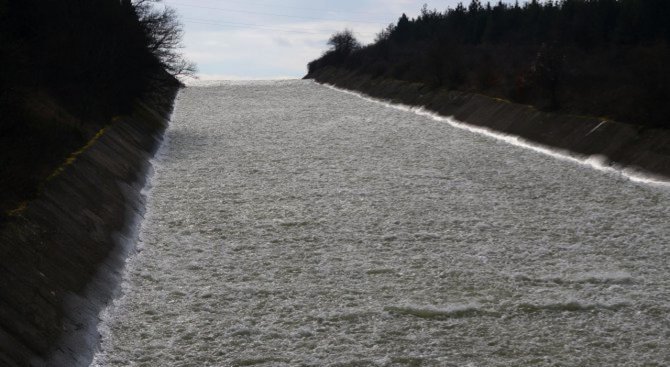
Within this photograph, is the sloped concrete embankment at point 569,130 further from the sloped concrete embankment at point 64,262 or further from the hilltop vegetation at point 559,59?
the sloped concrete embankment at point 64,262

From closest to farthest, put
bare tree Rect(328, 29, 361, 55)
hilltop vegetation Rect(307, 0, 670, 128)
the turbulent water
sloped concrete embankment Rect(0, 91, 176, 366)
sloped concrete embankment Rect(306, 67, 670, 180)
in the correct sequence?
sloped concrete embankment Rect(0, 91, 176, 366) < the turbulent water < sloped concrete embankment Rect(306, 67, 670, 180) < hilltop vegetation Rect(307, 0, 670, 128) < bare tree Rect(328, 29, 361, 55)

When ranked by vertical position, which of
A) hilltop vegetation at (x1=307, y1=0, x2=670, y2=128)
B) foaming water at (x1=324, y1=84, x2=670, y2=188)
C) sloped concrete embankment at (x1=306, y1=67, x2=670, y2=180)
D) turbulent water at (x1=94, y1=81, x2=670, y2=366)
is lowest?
turbulent water at (x1=94, y1=81, x2=670, y2=366)

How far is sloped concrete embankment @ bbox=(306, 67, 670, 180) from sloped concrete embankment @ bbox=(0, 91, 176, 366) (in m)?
18.7

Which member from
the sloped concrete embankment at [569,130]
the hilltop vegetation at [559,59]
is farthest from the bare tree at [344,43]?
the sloped concrete embankment at [569,130]

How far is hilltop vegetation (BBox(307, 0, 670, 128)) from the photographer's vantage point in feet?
125

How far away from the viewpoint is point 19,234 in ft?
55.4

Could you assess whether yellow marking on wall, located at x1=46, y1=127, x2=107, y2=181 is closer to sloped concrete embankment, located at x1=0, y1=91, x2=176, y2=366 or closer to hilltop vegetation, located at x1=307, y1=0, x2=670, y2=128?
sloped concrete embankment, located at x1=0, y1=91, x2=176, y2=366

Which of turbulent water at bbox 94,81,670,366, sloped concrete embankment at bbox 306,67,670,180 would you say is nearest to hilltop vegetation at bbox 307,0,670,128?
sloped concrete embankment at bbox 306,67,670,180

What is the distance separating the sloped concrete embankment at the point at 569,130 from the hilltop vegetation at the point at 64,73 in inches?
791

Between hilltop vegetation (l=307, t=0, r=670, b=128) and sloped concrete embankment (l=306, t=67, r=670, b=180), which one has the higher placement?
hilltop vegetation (l=307, t=0, r=670, b=128)

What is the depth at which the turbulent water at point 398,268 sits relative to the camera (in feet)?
50.3

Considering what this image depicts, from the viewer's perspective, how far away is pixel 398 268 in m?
20.5

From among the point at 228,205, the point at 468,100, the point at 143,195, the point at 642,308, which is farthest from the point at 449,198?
the point at 468,100

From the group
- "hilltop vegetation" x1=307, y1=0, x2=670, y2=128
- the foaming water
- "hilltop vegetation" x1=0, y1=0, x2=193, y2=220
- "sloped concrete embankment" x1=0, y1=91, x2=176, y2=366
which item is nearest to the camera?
→ "sloped concrete embankment" x1=0, y1=91, x2=176, y2=366
